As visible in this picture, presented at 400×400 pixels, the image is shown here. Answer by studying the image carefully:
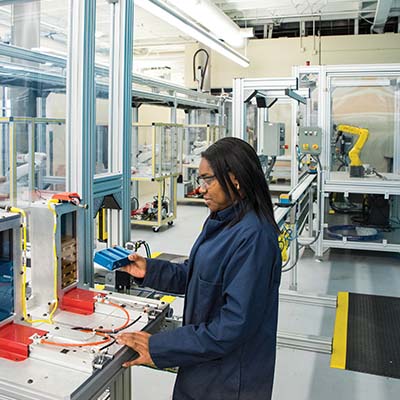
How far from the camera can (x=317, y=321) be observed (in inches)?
146

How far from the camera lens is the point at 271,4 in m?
7.96

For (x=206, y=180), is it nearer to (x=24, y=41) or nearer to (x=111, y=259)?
(x=111, y=259)

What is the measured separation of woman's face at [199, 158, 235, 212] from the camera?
1.36 metres

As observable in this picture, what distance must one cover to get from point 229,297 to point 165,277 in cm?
45

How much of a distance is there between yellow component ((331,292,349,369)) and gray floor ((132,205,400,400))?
0.18 ft

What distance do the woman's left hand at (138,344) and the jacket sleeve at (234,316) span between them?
0.02 metres

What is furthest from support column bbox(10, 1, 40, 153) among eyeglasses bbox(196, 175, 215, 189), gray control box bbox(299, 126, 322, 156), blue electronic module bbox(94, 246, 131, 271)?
gray control box bbox(299, 126, 322, 156)

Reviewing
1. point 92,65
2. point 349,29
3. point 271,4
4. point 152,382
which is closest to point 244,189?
point 92,65

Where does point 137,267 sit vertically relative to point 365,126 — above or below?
below

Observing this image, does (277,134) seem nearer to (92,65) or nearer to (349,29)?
(92,65)

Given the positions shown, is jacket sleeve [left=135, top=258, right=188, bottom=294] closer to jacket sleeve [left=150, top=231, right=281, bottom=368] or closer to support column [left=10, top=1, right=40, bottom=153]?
jacket sleeve [left=150, top=231, right=281, bottom=368]

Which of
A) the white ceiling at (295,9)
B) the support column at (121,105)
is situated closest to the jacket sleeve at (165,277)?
the support column at (121,105)

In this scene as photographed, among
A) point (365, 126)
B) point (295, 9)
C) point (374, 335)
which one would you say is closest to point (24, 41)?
point (374, 335)

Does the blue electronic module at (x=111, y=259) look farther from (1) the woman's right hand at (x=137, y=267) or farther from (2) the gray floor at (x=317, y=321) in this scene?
(2) the gray floor at (x=317, y=321)
